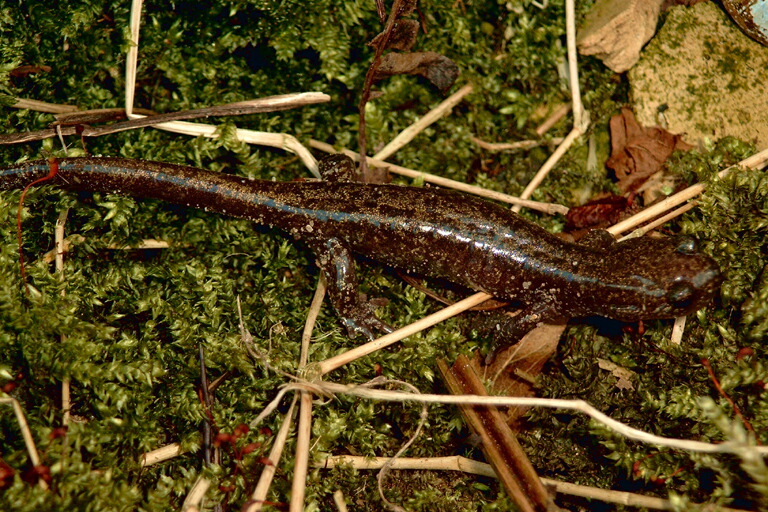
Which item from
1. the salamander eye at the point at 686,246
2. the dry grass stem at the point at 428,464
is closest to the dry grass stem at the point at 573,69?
the salamander eye at the point at 686,246

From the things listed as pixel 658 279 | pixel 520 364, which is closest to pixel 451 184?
pixel 520 364

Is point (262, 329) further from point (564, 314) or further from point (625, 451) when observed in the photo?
point (625, 451)

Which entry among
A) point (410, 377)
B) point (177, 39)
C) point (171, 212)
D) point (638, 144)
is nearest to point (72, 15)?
point (177, 39)

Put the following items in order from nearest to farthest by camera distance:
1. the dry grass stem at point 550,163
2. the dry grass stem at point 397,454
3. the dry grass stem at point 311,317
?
the dry grass stem at point 397,454, the dry grass stem at point 311,317, the dry grass stem at point 550,163

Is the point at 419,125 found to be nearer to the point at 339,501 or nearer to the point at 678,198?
the point at 678,198

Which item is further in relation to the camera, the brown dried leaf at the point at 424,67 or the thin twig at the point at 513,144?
the thin twig at the point at 513,144

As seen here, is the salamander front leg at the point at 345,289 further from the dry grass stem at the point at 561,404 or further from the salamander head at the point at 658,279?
the salamander head at the point at 658,279

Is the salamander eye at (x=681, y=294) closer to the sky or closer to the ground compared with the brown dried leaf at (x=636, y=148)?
closer to the ground
